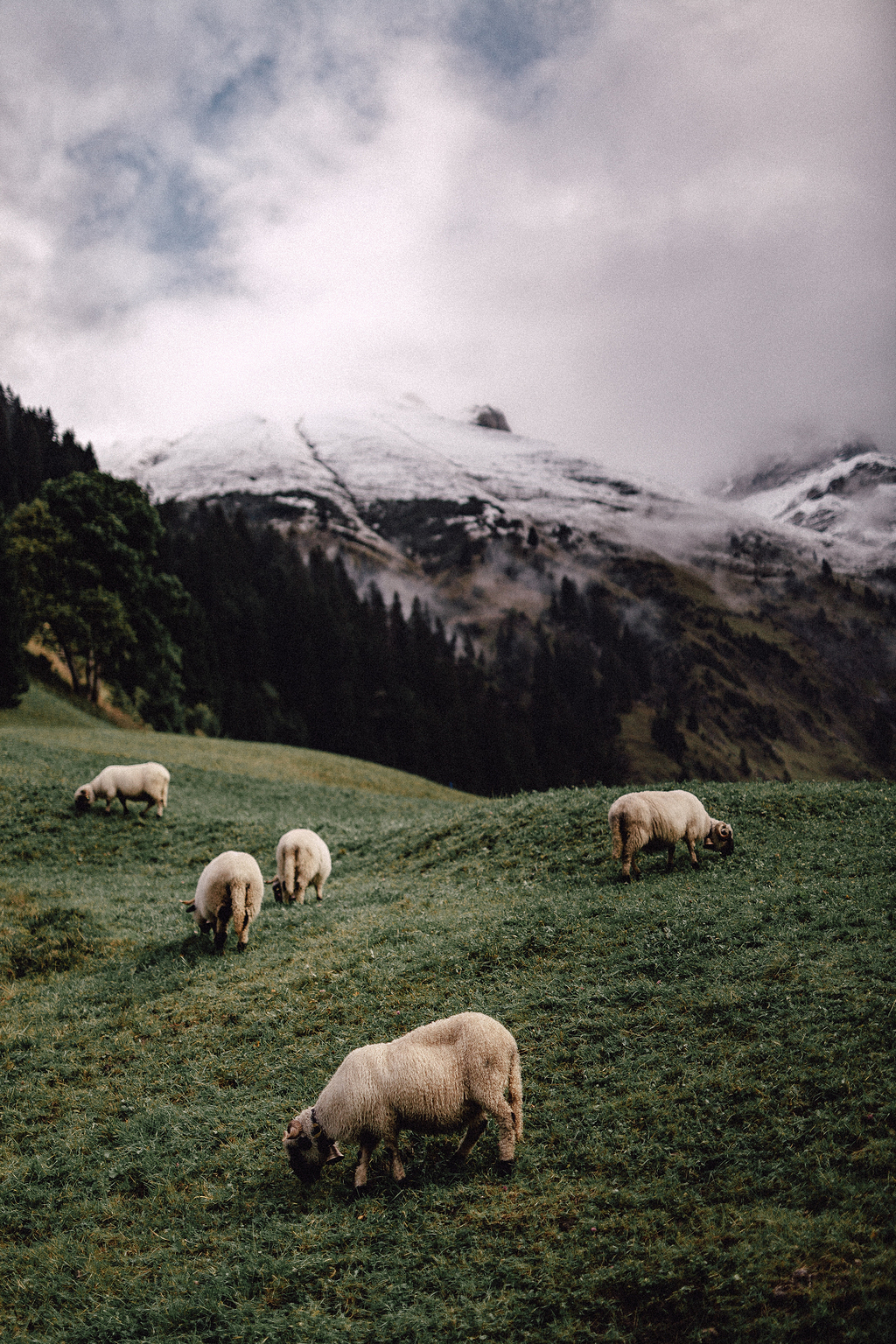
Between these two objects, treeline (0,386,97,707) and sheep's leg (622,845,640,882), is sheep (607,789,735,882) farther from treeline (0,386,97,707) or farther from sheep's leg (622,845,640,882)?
treeline (0,386,97,707)

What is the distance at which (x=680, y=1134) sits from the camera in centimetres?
779

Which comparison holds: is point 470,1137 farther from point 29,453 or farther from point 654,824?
point 29,453

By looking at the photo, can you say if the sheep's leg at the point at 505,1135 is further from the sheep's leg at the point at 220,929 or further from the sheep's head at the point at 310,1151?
the sheep's leg at the point at 220,929

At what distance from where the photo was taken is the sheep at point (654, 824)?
51.2ft

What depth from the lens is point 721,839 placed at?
16.6m

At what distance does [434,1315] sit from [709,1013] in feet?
17.1

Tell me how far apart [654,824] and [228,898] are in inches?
366

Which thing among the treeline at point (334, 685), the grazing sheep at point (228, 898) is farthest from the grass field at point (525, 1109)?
the treeline at point (334, 685)

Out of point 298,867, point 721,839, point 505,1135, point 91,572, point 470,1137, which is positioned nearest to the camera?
point 505,1135

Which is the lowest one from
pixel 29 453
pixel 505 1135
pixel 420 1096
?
pixel 505 1135

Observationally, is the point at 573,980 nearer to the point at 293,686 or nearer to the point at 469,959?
the point at 469,959

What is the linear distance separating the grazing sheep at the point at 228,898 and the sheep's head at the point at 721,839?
10.3 meters

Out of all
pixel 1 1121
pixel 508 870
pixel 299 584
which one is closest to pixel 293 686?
pixel 299 584

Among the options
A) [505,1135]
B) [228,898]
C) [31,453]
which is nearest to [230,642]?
[31,453]
